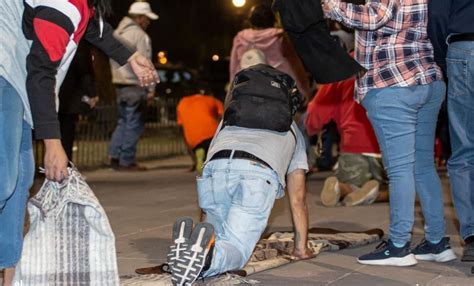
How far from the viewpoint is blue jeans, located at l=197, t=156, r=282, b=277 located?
18.2 feet

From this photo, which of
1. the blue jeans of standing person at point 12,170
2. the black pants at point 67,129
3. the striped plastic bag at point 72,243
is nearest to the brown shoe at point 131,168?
the black pants at point 67,129

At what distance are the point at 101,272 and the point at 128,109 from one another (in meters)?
8.65

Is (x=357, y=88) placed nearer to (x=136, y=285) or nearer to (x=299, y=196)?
(x=299, y=196)

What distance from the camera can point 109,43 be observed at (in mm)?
5395

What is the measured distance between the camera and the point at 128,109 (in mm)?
13367

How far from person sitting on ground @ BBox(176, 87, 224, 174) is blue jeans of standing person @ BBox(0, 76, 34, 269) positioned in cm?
720

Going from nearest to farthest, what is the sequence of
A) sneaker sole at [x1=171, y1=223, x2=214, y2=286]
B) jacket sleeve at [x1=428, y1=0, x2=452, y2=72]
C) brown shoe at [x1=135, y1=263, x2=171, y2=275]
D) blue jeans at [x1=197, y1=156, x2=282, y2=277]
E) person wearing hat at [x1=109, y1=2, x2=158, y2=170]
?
1. sneaker sole at [x1=171, y1=223, x2=214, y2=286]
2. blue jeans at [x1=197, y1=156, x2=282, y2=277]
3. brown shoe at [x1=135, y1=263, x2=171, y2=275]
4. jacket sleeve at [x1=428, y1=0, x2=452, y2=72]
5. person wearing hat at [x1=109, y1=2, x2=158, y2=170]

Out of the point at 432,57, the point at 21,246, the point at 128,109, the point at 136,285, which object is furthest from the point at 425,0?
the point at 128,109

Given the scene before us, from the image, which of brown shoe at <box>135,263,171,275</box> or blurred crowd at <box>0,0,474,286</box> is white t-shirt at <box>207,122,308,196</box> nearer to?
blurred crowd at <box>0,0,474,286</box>

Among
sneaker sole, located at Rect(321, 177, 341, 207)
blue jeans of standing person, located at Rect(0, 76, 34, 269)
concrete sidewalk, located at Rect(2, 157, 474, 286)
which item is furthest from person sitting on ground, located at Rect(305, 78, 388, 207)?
blue jeans of standing person, located at Rect(0, 76, 34, 269)

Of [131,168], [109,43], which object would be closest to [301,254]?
[109,43]

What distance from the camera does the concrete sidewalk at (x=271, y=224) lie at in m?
5.94

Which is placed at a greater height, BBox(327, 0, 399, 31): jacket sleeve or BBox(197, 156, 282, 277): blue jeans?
BBox(327, 0, 399, 31): jacket sleeve

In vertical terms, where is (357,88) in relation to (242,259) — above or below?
above
